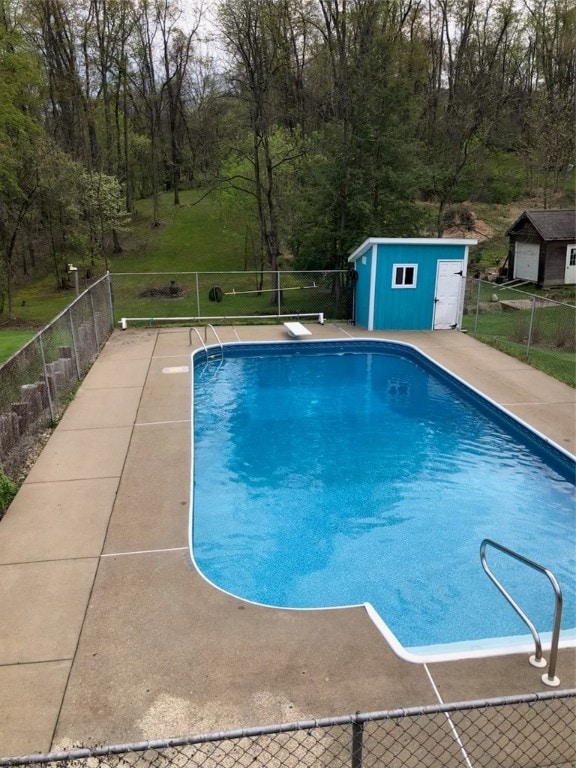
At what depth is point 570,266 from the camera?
22.9 metres

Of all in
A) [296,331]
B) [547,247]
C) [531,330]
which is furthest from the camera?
[547,247]

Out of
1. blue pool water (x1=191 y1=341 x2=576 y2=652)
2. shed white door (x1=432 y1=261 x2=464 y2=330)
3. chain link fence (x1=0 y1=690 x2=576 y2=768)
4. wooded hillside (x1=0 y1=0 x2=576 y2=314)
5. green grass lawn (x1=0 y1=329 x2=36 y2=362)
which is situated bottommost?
blue pool water (x1=191 y1=341 x2=576 y2=652)

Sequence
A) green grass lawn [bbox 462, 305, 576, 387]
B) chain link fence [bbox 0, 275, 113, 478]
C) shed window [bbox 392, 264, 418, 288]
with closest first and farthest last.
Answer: chain link fence [bbox 0, 275, 113, 478] → green grass lawn [bbox 462, 305, 576, 387] → shed window [bbox 392, 264, 418, 288]

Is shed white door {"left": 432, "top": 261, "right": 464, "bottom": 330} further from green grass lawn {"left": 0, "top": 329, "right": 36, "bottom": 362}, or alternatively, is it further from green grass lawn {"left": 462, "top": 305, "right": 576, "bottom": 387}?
green grass lawn {"left": 0, "top": 329, "right": 36, "bottom": 362}

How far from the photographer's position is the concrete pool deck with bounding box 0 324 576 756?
3.62m

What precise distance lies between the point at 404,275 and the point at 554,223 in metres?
11.8

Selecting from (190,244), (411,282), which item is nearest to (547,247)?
(411,282)

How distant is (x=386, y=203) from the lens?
1842 cm

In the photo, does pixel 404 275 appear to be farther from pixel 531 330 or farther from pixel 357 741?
pixel 357 741

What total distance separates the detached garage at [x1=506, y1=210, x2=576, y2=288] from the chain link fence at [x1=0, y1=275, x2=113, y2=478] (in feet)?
58.1

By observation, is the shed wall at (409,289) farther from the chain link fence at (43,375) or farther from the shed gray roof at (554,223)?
the shed gray roof at (554,223)

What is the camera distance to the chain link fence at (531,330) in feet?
39.5

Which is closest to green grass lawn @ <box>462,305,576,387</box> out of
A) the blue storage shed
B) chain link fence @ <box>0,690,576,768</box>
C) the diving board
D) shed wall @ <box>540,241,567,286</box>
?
the blue storage shed

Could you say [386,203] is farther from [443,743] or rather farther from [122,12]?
[122,12]
